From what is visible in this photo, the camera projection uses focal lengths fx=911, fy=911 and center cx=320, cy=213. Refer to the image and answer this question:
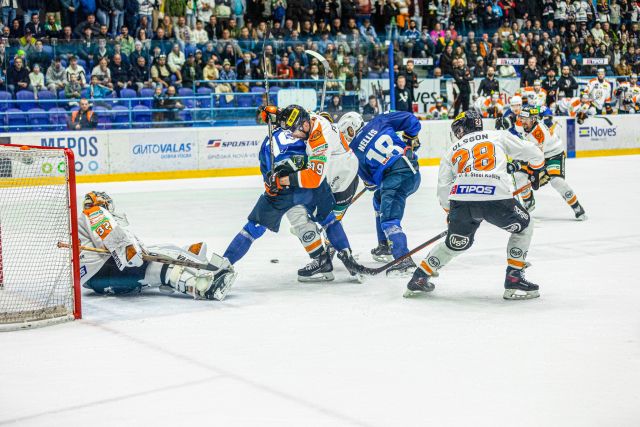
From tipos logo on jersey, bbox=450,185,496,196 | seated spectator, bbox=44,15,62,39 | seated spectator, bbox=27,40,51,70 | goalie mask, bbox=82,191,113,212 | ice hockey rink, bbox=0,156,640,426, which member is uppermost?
seated spectator, bbox=44,15,62,39

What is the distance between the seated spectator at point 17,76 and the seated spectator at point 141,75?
5.86 ft

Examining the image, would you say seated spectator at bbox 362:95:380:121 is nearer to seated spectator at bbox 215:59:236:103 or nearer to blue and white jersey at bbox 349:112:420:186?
seated spectator at bbox 215:59:236:103

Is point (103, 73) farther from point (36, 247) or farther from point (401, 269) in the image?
point (401, 269)

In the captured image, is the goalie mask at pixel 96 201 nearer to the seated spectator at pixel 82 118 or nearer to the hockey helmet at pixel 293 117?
the hockey helmet at pixel 293 117

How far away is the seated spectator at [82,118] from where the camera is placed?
14555mm

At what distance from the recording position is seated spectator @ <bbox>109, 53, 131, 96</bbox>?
15.3 metres

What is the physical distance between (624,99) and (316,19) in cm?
704

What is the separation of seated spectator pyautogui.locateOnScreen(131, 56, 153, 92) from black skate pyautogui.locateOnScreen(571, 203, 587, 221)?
8.26 meters

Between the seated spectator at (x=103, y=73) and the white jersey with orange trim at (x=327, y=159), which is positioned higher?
the seated spectator at (x=103, y=73)

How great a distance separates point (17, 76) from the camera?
14.5m

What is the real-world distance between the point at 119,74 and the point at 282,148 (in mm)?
9464

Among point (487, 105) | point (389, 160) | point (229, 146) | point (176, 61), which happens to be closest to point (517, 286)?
point (389, 160)

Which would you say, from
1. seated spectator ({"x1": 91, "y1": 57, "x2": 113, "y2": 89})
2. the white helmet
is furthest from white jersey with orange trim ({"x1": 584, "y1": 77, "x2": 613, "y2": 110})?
the white helmet

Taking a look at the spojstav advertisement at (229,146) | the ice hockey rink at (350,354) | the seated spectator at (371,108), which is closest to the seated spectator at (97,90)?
the spojstav advertisement at (229,146)
